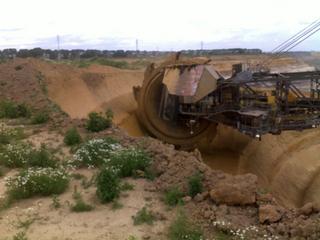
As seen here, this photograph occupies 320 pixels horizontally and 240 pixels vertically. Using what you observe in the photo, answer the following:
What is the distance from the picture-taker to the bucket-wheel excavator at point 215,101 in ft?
44.5

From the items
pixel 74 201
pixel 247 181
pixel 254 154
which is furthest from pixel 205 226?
pixel 254 154

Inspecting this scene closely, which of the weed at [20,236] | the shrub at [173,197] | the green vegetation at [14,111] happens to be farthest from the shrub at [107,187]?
the green vegetation at [14,111]

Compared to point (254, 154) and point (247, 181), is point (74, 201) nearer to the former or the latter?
point (247, 181)

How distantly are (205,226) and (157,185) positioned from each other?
1.97 m

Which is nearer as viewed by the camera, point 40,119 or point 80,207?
point 80,207

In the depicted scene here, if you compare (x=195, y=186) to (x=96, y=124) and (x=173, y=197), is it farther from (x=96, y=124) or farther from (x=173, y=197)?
(x=96, y=124)

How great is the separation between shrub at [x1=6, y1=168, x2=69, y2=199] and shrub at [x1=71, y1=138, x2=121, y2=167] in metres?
1.11

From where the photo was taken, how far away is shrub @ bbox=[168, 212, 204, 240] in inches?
253

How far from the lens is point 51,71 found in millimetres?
24203

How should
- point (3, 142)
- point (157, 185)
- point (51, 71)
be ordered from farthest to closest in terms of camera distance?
1. point (51, 71)
2. point (3, 142)
3. point (157, 185)

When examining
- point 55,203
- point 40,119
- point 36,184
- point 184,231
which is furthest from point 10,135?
point 184,231

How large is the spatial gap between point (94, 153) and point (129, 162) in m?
1.14

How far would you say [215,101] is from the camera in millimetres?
15523

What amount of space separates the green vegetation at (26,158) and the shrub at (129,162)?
1.30m
